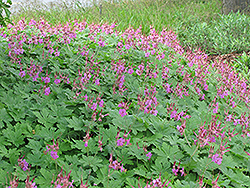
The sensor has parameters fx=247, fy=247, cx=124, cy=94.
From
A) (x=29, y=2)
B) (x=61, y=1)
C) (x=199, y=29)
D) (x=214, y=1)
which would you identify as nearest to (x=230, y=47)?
(x=199, y=29)

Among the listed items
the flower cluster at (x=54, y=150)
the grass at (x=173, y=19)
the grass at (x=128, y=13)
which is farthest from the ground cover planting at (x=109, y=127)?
the grass at (x=128, y=13)

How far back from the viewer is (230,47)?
6535mm

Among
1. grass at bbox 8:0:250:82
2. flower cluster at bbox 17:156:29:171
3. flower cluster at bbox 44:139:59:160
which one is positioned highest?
grass at bbox 8:0:250:82

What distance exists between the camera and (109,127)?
2.51 metres

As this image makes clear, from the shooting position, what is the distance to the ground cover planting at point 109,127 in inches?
79.1

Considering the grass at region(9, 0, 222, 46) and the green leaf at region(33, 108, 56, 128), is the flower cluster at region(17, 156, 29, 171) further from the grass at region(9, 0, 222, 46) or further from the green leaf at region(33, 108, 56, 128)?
the grass at region(9, 0, 222, 46)

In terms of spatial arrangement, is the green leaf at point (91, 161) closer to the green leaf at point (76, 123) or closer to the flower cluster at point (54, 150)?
the flower cluster at point (54, 150)

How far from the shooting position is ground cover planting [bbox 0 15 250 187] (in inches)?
79.1

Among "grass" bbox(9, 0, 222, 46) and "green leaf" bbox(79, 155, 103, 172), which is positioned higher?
"grass" bbox(9, 0, 222, 46)

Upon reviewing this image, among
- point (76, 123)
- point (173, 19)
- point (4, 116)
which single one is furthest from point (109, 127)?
point (173, 19)

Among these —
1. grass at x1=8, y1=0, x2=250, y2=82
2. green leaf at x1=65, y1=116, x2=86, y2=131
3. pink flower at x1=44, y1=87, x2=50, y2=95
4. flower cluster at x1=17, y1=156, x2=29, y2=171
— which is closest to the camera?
flower cluster at x1=17, y1=156, x2=29, y2=171

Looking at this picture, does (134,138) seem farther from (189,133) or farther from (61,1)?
Result: (61,1)

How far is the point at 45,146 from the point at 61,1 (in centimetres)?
652

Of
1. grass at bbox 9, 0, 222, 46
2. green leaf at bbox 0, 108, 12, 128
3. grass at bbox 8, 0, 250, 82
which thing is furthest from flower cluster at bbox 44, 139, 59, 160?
grass at bbox 9, 0, 222, 46
